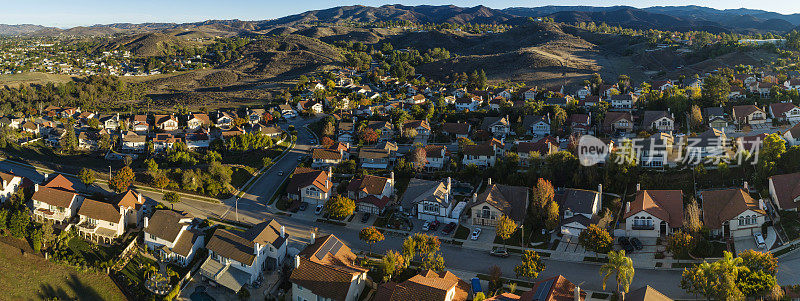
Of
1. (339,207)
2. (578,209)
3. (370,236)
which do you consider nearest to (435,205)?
(370,236)

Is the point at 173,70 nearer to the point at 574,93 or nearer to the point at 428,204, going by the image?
the point at 574,93

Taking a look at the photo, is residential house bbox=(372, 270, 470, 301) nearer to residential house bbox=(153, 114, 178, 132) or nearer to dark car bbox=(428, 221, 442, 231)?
dark car bbox=(428, 221, 442, 231)

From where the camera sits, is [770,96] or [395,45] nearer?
[770,96]

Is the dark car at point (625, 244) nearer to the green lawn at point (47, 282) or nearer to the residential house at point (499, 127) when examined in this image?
the residential house at point (499, 127)

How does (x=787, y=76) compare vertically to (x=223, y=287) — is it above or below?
above

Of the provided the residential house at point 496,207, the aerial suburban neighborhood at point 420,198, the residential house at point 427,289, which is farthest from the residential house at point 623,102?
the residential house at point 427,289

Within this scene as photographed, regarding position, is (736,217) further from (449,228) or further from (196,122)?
(196,122)

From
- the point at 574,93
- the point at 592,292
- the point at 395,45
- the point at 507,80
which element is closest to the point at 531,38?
the point at 395,45
